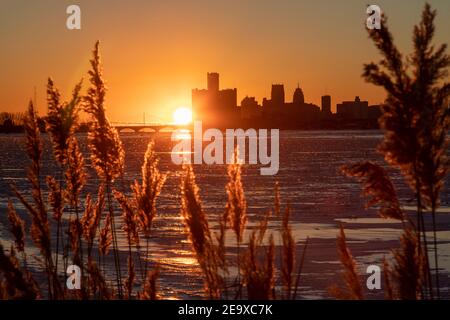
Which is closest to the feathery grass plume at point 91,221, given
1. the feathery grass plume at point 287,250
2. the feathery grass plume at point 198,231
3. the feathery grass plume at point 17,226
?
the feathery grass plume at point 17,226

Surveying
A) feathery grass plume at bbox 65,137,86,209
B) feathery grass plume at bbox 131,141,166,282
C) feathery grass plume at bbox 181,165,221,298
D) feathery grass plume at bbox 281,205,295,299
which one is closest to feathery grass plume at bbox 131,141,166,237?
feathery grass plume at bbox 131,141,166,282

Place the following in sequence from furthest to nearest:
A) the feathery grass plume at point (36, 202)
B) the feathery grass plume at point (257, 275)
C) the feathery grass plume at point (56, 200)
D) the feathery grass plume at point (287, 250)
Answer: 1. the feathery grass plume at point (56, 200)
2. the feathery grass plume at point (36, 202)
3. the feathery grass plume at point (287, 250)
4. the feathery grass plume at point (257, 275)

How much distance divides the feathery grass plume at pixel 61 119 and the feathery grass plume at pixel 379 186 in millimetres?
1862

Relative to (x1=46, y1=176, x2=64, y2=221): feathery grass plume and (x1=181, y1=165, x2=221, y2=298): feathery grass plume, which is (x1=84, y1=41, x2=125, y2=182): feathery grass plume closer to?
(x1=46, y1=176, x2=64, y2=221): feathery grass plume

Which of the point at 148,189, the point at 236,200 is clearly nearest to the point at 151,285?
the point at 236,200

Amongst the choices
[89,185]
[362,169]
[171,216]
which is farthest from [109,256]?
[89,185]

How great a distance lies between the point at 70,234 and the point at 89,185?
121 feet

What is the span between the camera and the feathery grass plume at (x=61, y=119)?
521cm

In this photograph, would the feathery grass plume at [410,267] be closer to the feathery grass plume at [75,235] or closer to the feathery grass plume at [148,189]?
the feathery grass plume at [148,189]

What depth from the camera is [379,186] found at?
15.8 feet

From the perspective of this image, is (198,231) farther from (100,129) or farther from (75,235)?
(75,235)

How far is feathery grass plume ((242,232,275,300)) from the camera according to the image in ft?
13.4

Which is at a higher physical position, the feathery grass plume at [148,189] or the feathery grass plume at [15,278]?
the feathery grass plume at [148,189]

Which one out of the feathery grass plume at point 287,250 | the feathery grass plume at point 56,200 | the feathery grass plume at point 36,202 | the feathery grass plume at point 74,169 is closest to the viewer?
the feathery grass plume at point 287,250
